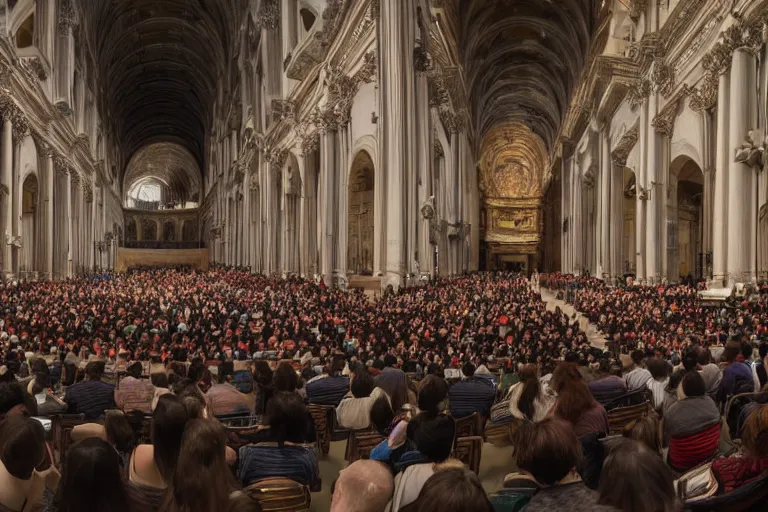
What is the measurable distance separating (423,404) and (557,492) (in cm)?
185

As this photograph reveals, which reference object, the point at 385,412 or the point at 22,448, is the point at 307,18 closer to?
the point at 385,412

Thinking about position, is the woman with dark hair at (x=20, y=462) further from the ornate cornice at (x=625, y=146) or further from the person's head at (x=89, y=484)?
the ornate cornice at (x=625, y=146)

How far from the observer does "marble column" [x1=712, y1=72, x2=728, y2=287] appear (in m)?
19.6

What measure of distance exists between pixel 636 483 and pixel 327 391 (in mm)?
4750

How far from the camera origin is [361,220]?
34125 mm

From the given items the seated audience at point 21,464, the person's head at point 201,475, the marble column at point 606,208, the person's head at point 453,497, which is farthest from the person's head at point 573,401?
the marble column at point 606,208

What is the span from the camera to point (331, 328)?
15914 mm

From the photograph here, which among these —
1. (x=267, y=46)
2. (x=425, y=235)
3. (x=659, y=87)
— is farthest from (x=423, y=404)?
(x=267, y=46)

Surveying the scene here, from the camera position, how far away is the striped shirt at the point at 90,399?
258 inches

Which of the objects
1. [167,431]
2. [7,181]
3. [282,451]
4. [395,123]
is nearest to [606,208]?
[395,123]

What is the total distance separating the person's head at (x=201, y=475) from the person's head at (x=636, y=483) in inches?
64.4

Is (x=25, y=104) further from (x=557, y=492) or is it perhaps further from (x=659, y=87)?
(x=557, y=492)

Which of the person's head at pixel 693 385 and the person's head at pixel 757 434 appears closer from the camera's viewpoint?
the person's head at pixel 757 434

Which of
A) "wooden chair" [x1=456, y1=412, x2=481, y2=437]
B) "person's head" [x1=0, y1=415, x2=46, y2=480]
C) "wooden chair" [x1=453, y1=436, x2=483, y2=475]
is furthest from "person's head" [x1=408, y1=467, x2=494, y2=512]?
"wooden chair" [x1=456, y1=412, x2=481, y2=437]
